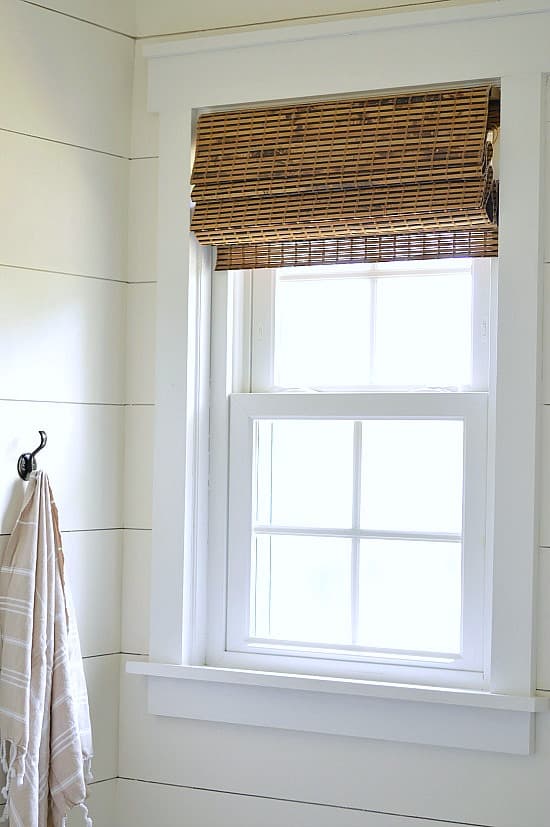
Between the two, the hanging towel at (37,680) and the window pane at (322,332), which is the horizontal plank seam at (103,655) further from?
the window pane at (322,332)

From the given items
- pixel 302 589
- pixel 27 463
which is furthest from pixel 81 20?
pixel 302 589

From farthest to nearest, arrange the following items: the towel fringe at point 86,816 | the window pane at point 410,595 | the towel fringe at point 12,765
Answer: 1. the window pane at point 410,595
2. the towel fringe at point 86,816
3. the towel fringe at point 12,765

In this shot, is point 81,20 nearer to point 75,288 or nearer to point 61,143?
point 61,143

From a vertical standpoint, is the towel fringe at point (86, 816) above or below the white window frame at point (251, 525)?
below

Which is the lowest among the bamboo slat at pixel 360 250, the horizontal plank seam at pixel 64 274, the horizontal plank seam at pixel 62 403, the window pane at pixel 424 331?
the horizontal plank seam at pixel 62 403

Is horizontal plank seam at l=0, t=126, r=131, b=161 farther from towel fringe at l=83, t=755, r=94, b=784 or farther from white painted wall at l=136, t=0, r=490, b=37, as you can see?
towel fringe at l=83, t=755, r=94, b=784

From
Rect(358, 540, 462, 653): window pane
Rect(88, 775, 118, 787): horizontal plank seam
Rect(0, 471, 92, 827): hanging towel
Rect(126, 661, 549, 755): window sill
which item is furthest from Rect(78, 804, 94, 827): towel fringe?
Rect(358, 540, 462, 653): window pane

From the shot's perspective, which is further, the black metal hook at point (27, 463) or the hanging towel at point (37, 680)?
the black metal hook at point (27, 463)

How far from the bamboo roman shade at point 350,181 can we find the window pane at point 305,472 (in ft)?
1.19

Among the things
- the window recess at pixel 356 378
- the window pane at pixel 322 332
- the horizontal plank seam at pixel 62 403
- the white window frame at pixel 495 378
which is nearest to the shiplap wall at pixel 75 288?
the horizontal plank seam at pixel 62 403

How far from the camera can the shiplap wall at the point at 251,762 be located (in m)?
1.99

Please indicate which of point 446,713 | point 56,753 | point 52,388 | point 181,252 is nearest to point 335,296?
point 181,252

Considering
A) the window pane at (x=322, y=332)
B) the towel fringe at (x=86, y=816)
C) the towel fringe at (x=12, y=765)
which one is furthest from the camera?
the window pane at (x=322, y=332)

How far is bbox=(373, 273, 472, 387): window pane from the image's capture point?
218 cm
